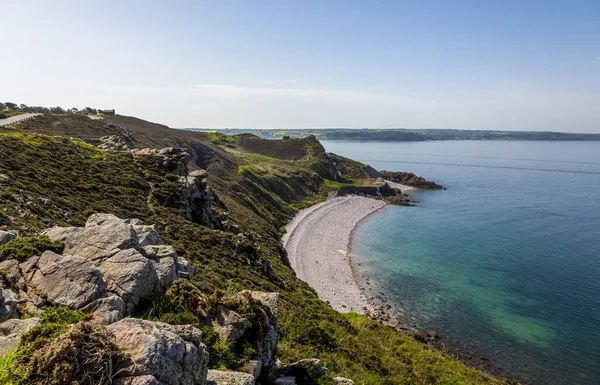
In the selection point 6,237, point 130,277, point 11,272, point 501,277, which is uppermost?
point 6,237

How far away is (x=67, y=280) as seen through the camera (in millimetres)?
13250

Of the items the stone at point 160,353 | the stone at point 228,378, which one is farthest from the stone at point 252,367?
the stone at point 160,353

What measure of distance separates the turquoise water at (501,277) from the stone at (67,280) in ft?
139

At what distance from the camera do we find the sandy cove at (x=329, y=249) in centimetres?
5562

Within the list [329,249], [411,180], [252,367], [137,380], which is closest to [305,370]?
[252,367]

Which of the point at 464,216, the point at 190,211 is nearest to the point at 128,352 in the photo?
the point at 190,211

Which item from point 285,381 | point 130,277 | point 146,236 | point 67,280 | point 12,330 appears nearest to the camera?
point 12,330

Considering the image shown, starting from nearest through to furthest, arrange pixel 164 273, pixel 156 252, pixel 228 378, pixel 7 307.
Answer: pixel 7 307
pixel 228 378
pixel 164 273
pixel 156 252

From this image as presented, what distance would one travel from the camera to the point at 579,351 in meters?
42.7

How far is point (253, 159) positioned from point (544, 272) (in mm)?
115765

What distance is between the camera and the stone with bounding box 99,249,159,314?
13792 mm

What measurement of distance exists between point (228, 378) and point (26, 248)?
36.5ft

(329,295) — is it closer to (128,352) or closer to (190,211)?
(190,211)

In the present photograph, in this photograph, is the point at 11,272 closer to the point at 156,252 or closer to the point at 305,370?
the point at 156,252
